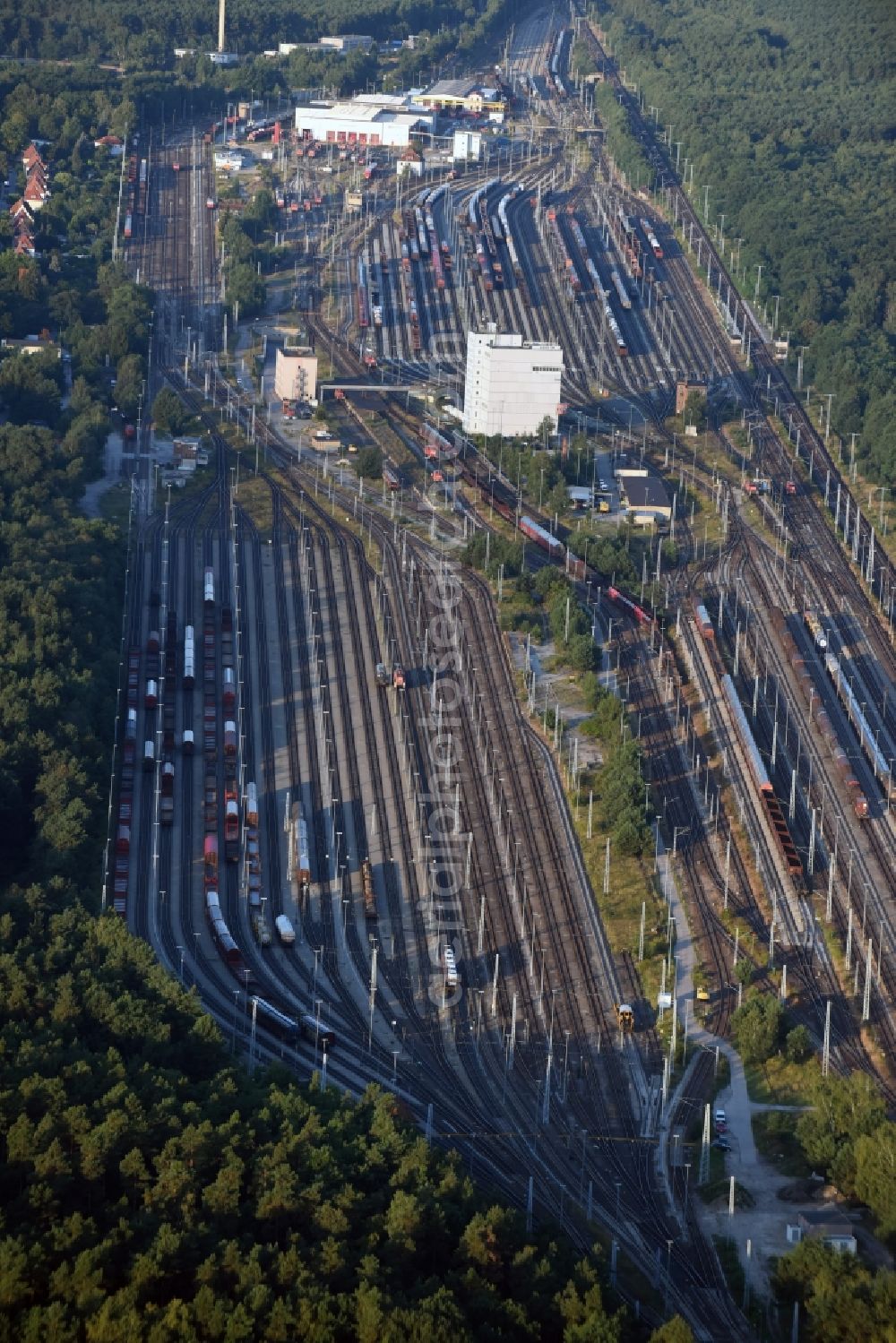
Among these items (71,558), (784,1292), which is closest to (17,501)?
(71,558)

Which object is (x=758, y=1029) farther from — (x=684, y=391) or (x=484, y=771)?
(x=684, y=391)

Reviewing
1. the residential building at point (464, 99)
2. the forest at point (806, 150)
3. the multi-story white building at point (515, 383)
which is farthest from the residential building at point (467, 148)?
the multi-story white building at point (515, 383)

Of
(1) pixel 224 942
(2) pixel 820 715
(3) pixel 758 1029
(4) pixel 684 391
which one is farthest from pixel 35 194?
(3) pixel 758 1029

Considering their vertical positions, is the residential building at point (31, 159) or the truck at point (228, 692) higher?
the residential building at point (31, 159)

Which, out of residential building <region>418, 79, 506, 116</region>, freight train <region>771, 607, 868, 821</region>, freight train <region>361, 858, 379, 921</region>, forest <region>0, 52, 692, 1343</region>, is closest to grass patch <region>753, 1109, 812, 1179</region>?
forest <region>0, 52, 692, 1343</region>

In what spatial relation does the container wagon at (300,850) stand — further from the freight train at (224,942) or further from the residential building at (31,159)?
the residential building at (31,159)

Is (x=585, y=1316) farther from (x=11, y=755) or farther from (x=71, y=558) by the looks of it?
(x=71, y=558)

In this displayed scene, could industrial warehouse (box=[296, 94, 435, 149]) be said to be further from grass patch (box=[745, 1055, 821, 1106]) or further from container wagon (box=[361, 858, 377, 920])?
grass patch (box=[745, 1055, 821, 1106])
